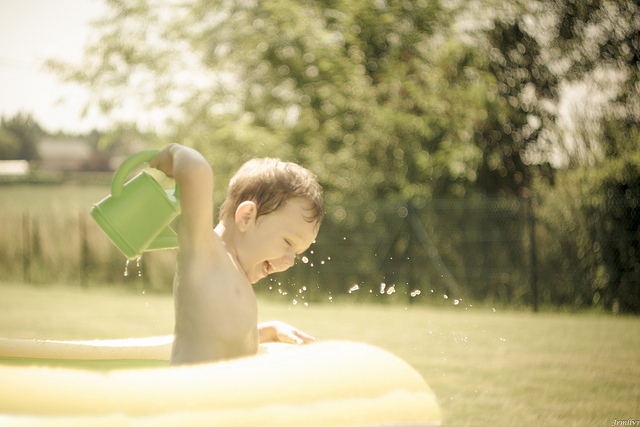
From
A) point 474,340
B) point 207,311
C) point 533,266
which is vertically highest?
point 207,311

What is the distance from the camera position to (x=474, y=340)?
6.18 metres

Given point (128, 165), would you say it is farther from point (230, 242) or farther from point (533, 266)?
point (533, 266)

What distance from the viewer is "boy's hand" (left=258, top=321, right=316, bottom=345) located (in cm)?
235

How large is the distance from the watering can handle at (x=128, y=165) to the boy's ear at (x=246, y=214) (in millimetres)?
302

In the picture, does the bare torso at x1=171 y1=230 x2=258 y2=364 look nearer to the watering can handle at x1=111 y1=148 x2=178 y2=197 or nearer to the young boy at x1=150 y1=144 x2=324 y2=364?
the young boy at x1=150 y1=144 x2=324 y2=364

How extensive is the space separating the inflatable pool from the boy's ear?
45cm

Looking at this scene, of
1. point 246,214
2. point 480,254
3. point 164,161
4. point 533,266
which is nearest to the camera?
point 164,161

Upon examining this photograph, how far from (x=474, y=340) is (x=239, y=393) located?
509cm

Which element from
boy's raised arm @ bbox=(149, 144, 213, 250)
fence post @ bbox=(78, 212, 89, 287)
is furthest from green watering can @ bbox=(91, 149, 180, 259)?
fence post @ bbox=(78, 212, 89, 287)

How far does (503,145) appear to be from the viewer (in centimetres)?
1073

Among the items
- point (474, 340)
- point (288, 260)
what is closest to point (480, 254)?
point (474, 340)

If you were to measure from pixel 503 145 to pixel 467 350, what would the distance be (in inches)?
232

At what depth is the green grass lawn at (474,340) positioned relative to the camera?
11.8ft

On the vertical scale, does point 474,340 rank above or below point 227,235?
below
